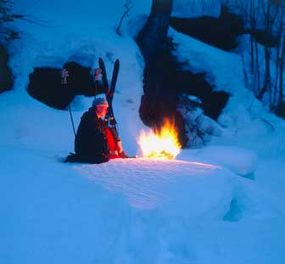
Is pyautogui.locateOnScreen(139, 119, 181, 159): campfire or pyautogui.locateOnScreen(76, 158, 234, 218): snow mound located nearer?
pyautogui.locateOnScreen(76, 158, 234, 218): snow mound

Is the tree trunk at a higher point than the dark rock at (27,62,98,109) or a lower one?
higher

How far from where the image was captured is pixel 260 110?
12.5 m

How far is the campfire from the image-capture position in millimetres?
7233

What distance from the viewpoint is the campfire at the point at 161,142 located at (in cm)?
723

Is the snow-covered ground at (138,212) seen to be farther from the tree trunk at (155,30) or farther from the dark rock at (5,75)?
the tree trunk at (155,30)

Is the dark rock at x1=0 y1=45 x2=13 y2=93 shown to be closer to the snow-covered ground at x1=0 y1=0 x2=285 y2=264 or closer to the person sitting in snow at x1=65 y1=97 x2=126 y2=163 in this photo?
the person sitting in snow at x1=65 y1=97 x2=126 y2=163

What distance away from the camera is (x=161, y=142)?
8375mm

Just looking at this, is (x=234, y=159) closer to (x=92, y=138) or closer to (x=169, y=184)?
(x=92, y=138)

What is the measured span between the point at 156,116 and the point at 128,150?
2252 mm

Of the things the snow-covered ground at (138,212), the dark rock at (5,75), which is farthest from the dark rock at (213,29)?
the snow-covered ground at (138,212)

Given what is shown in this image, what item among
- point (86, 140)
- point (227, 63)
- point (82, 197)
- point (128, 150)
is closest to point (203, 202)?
point (82, 197)

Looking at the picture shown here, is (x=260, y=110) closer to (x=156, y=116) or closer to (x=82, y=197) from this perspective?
(x=156, y=116)

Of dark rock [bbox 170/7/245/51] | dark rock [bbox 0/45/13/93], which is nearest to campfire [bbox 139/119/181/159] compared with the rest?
dark rock [bbox 0/45/13/93]

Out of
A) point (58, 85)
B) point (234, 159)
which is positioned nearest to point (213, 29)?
point (58, 85)
